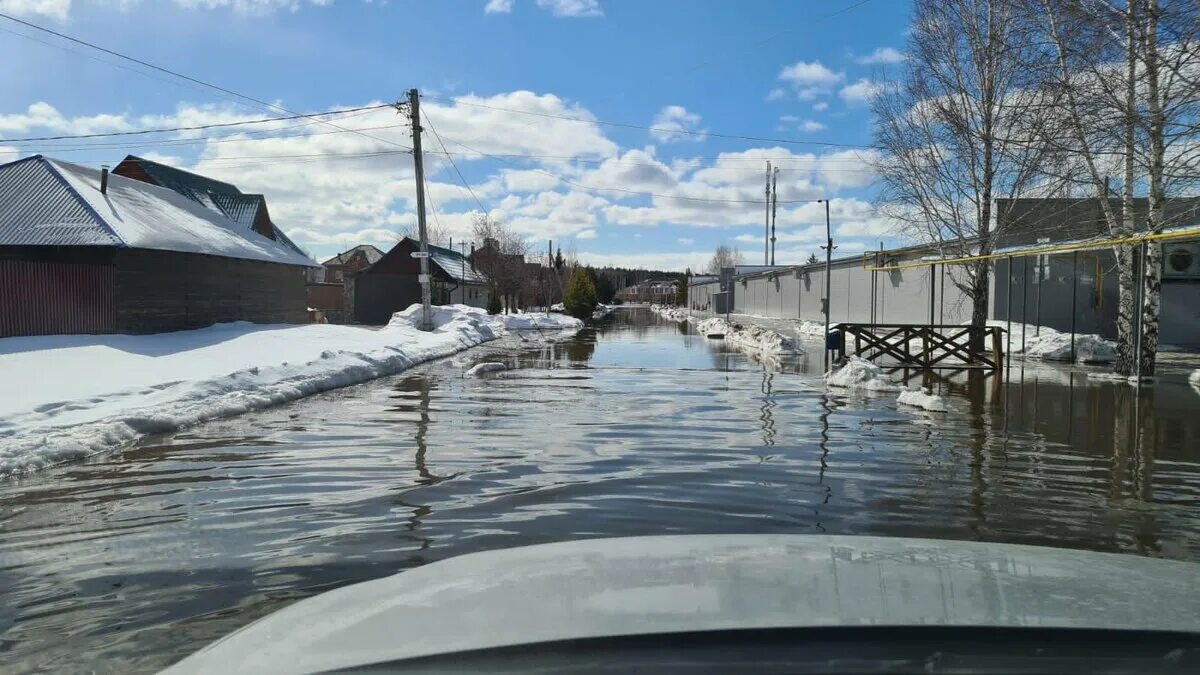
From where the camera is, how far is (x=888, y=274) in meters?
34.6

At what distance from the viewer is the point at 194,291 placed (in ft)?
78.3

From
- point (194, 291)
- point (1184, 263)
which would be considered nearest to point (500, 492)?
point (194, 291)

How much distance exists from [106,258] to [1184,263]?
3283 cm

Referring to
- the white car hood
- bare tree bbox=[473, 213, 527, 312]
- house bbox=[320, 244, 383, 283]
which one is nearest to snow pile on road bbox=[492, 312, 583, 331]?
bare tree bbox=[473, 213, 527, 312]

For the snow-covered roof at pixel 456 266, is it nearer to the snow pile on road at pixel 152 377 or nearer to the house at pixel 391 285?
the house at pixel 391 285

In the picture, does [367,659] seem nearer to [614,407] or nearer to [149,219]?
[614,407]

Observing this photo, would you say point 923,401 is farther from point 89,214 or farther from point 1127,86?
point 89,214

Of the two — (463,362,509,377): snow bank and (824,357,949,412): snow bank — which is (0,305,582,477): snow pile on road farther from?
(824,357,949,412): snow bank

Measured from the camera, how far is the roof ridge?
810 inches

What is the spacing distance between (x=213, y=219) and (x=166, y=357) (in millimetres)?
13619

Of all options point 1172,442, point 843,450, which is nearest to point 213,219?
point 843,450

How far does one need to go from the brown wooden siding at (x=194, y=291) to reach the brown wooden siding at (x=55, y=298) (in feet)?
1.41

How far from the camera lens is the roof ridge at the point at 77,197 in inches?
810

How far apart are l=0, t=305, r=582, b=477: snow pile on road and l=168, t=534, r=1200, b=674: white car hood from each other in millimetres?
7410
